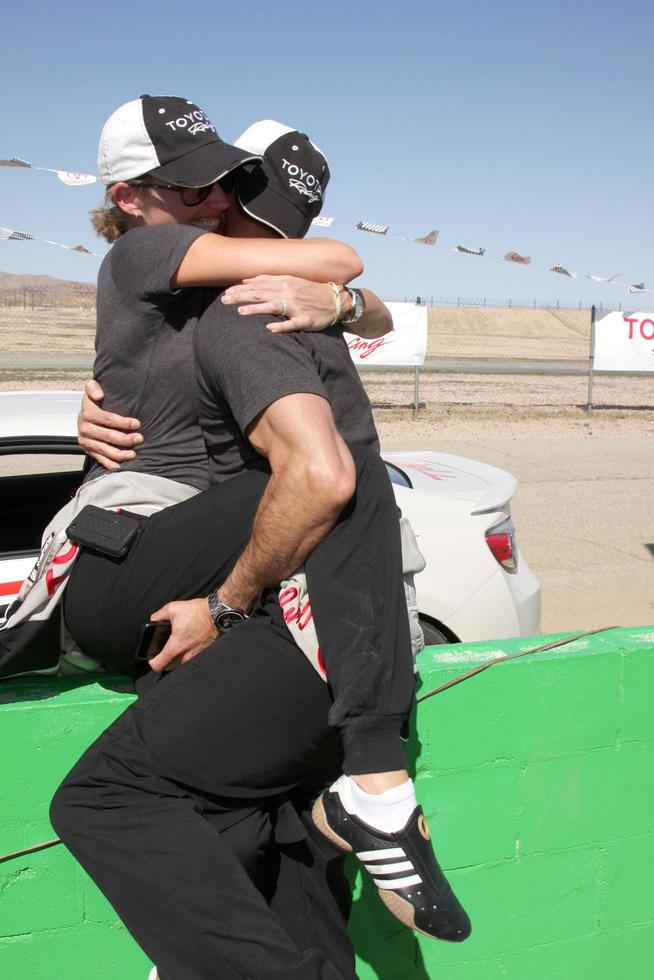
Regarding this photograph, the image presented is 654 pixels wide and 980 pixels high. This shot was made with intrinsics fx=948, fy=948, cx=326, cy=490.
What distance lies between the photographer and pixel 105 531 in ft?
5.86

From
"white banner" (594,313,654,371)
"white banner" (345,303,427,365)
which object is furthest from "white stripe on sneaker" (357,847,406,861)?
"white banner" (594,313,654,371)

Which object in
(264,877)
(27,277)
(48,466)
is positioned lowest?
(27,277)

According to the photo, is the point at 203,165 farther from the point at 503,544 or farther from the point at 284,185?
the point at 503,544

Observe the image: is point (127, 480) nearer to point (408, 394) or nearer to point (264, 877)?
point (264, 877)

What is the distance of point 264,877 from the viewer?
1837 mm

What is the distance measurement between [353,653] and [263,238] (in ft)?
3.06

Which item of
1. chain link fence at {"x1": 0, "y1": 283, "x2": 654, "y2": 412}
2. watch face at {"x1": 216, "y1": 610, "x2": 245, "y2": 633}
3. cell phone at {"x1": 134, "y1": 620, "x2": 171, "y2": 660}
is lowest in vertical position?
chain link fence at {"x1": 0, "y1": 283, "x2": 654, "y2": 412}

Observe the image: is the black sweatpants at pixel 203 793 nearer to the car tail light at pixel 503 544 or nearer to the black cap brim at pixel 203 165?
the black cap brim at pixel 203 165

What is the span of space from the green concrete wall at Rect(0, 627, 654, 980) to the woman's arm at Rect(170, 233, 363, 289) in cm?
86

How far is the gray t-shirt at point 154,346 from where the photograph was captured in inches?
73.4

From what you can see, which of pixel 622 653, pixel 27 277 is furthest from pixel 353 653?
pixel 27 277

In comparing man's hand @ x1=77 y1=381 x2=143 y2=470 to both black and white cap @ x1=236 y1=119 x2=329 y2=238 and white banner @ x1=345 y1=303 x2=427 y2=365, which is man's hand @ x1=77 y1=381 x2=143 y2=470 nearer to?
black and white cap @ x1=236 y1=119 x2=329 y2=238

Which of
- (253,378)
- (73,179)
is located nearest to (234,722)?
(253,378)

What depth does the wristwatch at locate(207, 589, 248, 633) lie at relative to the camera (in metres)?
1.73
